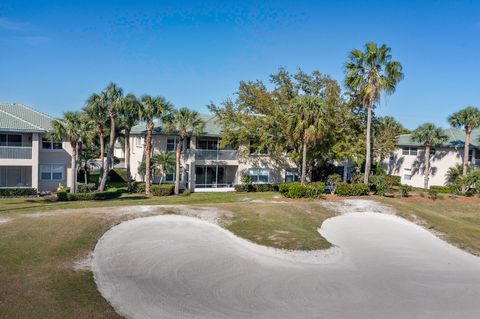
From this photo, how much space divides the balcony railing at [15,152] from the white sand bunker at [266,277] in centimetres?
1945

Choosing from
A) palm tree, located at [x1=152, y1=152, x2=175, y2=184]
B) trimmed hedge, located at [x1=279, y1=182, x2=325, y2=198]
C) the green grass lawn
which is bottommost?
the green grass lawn

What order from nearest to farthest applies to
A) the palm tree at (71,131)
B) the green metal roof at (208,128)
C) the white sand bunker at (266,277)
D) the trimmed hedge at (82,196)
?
1. the white sand bunker at (266,277)
2. the trimmed hedge at (82,196)
3. the palm tree at (71,131)
4. the green metal roof at (208,128)

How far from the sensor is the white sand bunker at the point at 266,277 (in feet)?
46.0

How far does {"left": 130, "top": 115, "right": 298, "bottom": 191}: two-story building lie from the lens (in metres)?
45.3

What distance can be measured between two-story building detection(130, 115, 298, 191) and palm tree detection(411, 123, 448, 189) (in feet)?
50.6

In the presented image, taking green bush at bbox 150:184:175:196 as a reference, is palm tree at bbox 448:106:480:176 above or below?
above

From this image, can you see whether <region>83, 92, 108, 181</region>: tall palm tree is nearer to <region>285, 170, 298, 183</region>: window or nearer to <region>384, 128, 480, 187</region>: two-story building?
<region>285, 170, 298, 183</region>: window

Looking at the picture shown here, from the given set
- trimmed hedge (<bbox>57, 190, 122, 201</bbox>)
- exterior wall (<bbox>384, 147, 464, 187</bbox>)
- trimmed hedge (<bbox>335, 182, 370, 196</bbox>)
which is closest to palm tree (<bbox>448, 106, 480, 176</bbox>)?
exterior wall (<bbox>384, 147, 464, 187</bbox>)

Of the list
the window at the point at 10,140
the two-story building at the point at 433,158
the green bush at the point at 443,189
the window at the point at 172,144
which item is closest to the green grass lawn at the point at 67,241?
the window at the point at 10,140

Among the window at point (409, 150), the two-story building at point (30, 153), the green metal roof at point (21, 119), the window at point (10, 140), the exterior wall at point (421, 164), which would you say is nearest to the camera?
→ the green metal roof at point (21, 119)

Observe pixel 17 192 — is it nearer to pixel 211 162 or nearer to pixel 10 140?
pixel 10 140

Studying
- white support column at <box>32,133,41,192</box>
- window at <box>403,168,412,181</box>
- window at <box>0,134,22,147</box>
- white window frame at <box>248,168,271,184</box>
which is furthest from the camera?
window at <box>403,168,412,181</box>

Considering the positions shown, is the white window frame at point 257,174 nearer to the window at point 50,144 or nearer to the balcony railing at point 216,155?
the balcony railing at point 216,155

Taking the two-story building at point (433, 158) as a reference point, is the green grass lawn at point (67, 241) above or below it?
below
